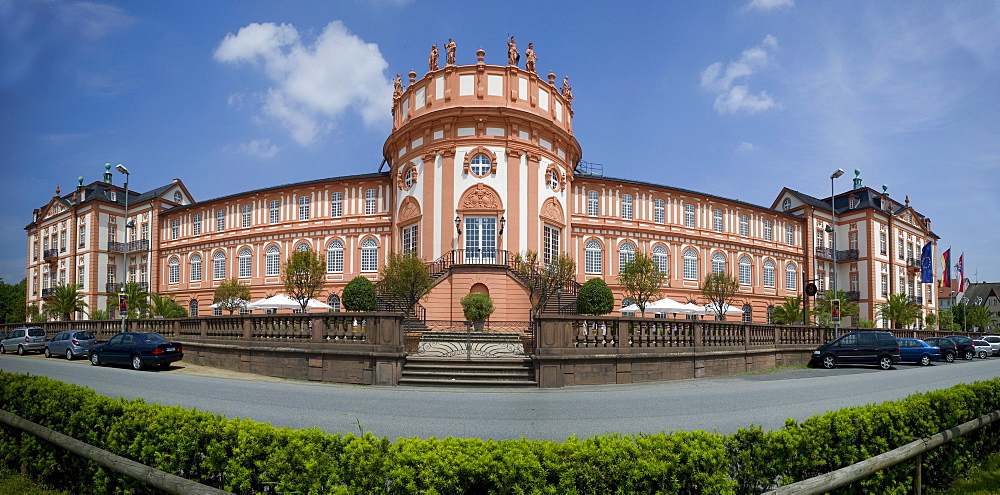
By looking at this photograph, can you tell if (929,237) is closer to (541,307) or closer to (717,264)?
(717,264)

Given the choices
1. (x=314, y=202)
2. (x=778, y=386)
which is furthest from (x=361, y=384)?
(x=314, y=202)

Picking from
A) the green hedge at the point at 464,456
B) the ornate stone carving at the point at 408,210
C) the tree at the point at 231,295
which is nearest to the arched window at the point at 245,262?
the tree at the point at 231,295

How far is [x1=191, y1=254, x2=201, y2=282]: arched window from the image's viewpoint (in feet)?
156

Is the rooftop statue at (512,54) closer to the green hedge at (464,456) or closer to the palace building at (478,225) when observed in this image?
the palace building at (478,225)

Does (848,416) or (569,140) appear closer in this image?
(848,416)

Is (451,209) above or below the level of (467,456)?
above

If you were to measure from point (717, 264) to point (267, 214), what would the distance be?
36719mm

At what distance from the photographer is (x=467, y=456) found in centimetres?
445

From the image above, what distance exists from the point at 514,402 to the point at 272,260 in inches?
1404

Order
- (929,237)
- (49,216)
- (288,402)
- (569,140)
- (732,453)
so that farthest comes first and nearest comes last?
(929,237) → (49,216) → (569,140) → (288,402) → (732,453)

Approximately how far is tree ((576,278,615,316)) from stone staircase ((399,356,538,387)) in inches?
476

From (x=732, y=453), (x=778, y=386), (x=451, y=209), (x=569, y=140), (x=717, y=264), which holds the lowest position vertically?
(x=778, y=386)

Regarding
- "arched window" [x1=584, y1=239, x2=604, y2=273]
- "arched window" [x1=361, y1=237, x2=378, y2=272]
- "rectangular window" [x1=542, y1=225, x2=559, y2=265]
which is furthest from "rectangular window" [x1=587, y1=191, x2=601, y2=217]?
"arched window" [x1=361, y1=237, x2=378, y2=272]

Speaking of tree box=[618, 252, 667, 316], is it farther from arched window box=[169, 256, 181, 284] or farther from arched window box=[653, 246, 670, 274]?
arched window box=[169, 256, 181, 284]
